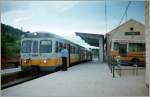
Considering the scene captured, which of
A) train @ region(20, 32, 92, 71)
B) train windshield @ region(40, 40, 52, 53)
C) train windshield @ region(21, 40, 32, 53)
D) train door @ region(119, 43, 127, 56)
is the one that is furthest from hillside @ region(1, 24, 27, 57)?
train door @ region(119, 43, 127, 56)

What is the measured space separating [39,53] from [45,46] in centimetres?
38

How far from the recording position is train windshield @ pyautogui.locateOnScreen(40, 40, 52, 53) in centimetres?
1115

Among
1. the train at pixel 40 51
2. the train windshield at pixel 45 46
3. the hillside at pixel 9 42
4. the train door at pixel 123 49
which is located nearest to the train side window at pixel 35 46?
the train at pixel 40 51

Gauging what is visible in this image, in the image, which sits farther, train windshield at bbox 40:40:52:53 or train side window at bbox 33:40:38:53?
train side window at bbox 33:40:38:53

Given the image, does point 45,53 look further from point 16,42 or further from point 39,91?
point 39,91

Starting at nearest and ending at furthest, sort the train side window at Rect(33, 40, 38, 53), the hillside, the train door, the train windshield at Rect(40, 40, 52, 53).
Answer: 1. the train windshield at Rect(40, 40, 52, 53)
2. the train side window at Rect(33, 40, 38, 53)
3. the hillside
4. the train door

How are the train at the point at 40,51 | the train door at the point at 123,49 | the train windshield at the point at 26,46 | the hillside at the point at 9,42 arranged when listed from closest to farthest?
the train at the point at 40,51 < the train windshield at the point at 26,46 < the hillside at the point at 9,42 < the train door at the point at 123,49

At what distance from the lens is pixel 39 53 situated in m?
11.1

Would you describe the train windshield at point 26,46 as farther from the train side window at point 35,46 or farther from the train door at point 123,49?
the train door at point 123,49

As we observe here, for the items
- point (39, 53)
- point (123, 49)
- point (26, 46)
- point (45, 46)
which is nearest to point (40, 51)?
point (39, 53)

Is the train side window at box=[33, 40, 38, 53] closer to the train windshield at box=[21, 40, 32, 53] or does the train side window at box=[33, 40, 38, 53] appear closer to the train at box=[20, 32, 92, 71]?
the train at box=[20, 32, 92, 71]

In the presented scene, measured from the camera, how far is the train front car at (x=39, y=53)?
36.2 ft

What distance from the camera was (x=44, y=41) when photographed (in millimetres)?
11375

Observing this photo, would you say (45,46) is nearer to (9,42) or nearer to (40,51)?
(40,51)
